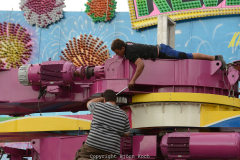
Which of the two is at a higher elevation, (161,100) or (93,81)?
(93,81)

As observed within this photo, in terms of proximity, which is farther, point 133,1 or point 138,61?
point 133,1

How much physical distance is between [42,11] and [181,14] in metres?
5.16

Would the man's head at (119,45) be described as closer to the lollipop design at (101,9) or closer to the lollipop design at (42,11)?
the lollipop design at (101,9)

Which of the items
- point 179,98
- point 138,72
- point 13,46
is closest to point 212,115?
point 179,98

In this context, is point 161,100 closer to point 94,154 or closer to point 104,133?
→ point 104,133

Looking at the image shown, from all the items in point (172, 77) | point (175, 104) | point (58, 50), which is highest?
point (58, 50)

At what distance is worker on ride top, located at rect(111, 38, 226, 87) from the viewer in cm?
602

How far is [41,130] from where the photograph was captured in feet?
21.4

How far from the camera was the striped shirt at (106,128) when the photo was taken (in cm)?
456

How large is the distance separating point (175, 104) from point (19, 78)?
3021mm

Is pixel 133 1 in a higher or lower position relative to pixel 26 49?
higher

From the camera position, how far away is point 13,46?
13.6 meters

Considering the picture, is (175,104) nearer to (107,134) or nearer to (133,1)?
(107,134)

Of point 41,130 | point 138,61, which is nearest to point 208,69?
point 138,61
